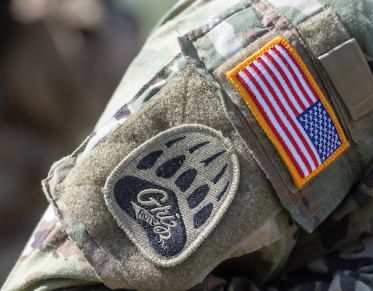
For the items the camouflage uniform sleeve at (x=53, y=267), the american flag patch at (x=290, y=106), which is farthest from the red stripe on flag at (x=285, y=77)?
the camouflage uniform sleeve at (x=53, y=267)

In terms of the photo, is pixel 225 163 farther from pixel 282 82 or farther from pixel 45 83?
pixel 45 83

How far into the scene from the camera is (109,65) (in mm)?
2605

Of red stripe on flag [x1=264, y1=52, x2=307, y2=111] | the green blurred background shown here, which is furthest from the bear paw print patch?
the green blurred background

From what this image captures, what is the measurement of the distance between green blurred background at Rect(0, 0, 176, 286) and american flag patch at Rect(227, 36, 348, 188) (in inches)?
67.0

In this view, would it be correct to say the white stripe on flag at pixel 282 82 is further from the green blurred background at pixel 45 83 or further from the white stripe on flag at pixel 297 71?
the green blurred background at pixel 45 83

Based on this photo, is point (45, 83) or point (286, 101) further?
point (45, 83)

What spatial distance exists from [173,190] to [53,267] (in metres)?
0.15

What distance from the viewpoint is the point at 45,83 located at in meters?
2.52

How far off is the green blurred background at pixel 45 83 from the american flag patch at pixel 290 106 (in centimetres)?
170

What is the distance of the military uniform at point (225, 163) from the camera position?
0.82 meters

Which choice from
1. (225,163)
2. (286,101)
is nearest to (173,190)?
(225,163)

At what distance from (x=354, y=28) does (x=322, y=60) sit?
2.4 inches

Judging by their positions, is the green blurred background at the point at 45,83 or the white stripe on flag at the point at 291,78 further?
the green blurred background at the point at 45,83

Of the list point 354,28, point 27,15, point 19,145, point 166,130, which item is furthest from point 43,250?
point 27,15
